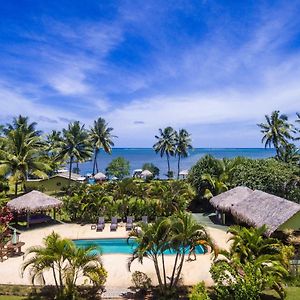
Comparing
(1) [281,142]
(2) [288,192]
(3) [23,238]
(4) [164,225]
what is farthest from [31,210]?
(1) [281,142]

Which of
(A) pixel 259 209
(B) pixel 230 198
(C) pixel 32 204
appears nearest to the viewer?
(A) pixel 259 209

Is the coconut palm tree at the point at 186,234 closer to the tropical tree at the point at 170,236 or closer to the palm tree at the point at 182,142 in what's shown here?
the tropical tree at the point at 170,236

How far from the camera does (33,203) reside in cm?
2298

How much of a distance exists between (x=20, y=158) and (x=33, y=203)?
19.8 ft

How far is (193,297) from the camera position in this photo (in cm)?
993

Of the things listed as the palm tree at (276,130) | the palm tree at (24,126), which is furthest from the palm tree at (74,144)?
the palm tree at (276,130)

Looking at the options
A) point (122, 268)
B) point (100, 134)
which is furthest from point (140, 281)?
point (100, 134)

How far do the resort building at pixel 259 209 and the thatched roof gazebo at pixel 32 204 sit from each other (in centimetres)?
1204

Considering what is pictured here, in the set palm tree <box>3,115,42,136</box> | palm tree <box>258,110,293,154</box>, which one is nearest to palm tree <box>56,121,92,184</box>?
palm tree <box>3,115,42,136</box>

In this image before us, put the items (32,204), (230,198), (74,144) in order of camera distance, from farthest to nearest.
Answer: (74,144), (230,198), (32,204)

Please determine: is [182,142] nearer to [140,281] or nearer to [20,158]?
[20,158]

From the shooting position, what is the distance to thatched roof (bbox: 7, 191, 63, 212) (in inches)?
892

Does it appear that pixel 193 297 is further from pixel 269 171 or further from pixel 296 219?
pixel 269 171

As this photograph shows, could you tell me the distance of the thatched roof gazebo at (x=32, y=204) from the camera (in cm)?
2266
